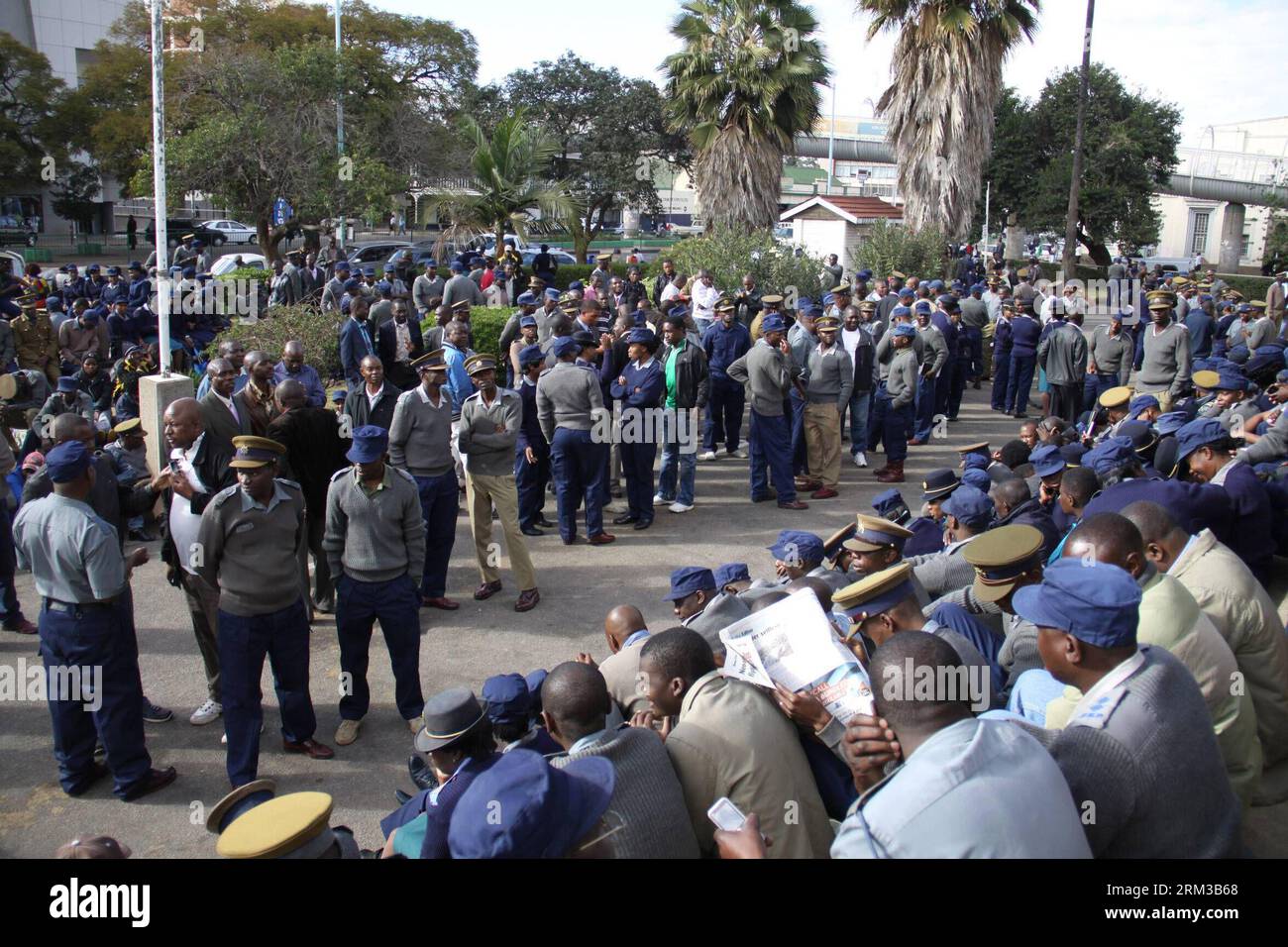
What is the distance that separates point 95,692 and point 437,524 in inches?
115

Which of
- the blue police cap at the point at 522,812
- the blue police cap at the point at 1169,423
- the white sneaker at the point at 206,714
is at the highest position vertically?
the blue police cap at the point at 1169,423

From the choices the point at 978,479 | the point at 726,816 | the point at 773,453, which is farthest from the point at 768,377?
the point at 726,816

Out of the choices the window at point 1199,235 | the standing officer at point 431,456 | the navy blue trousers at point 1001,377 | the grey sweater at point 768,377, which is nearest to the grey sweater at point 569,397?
the standing officer at point 431,456

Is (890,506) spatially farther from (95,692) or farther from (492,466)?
(95,692)

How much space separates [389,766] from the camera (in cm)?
561

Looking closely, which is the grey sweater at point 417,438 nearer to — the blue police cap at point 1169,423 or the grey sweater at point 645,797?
the grey sweater at point 645,797

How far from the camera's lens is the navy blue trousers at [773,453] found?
10.3m

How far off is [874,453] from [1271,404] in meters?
4.63

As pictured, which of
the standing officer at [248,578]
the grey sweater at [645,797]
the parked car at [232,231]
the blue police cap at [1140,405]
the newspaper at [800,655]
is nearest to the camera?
the grey sweater at [645,797]

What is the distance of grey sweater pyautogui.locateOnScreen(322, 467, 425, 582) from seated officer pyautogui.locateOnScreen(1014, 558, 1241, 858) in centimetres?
369

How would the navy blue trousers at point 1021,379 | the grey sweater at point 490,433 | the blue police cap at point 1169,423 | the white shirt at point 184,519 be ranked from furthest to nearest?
the navy blue trousers at point 1021,379 < the grey sweater at point 490,433 < the blue police cap at point 1169,423 < the white shirt at point 184,519

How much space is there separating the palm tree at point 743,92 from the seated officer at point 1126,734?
1841cm

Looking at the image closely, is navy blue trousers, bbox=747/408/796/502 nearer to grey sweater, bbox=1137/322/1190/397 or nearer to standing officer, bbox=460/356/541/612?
standing officer, bbox=460/356/541/612

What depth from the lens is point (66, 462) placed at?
5012mm
